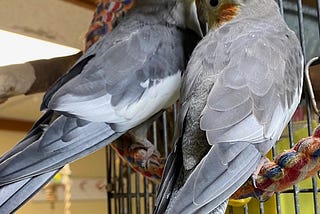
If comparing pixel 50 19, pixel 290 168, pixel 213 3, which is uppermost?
pixel 50 19

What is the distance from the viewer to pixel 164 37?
2.71 ft

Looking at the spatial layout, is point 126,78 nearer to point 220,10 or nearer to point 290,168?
point 220,10

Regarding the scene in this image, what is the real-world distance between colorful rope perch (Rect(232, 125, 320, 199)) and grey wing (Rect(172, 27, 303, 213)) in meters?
0.02

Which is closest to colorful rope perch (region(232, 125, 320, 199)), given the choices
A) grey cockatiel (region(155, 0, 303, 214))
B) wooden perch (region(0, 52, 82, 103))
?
grey cockatiel (region(155, 0, 303, 214))

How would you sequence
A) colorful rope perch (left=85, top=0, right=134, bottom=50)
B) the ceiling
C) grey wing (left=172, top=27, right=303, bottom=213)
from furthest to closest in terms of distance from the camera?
the ceiling < colorful rope perch (left=85, top=0, right=134, bottom=50) < grey wing (left=172, top=27, right=303, bottom=213)

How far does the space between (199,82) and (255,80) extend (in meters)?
0.06

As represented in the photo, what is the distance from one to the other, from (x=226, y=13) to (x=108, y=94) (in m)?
0.19

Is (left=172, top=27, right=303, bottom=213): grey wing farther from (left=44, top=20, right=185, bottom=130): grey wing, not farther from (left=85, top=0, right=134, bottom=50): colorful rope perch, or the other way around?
(left=85, top=0, right=134, bottom=50): colorful rope perch

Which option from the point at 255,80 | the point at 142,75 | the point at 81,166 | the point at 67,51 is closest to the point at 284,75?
the point at 255,80

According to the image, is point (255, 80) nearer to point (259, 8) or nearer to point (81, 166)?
point (259, 8)

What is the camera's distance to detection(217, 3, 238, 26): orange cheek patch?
741mm

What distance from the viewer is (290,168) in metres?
0.59

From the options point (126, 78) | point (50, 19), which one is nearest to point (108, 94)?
point (126, 78)

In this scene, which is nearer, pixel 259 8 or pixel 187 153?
pixel 187 153
